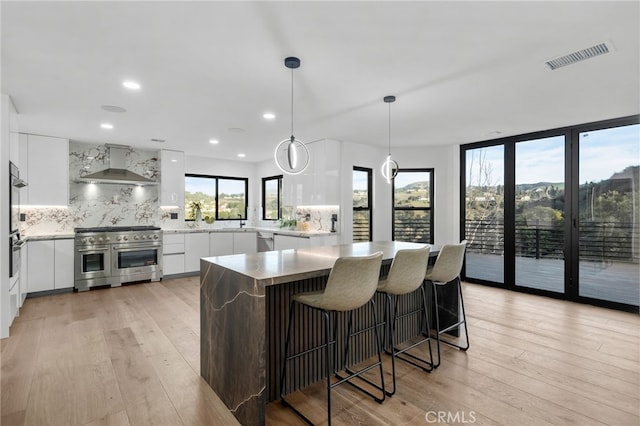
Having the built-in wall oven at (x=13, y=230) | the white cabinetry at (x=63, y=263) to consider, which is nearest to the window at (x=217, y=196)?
the white cabinetry at (x=63, y=263)

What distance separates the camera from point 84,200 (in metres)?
5.82

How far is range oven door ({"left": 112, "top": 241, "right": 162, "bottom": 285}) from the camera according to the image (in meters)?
5.50

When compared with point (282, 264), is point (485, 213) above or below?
above

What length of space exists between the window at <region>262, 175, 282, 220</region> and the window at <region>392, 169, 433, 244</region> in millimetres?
2647

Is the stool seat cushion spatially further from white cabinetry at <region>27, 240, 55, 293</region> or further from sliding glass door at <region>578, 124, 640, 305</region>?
white cabinetry at <region>27, 240, 55, 293</region>

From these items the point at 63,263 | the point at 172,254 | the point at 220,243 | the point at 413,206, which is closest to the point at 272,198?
the point at 220,243

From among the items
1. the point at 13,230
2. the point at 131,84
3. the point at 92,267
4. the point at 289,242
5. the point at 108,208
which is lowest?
the point at 92,267

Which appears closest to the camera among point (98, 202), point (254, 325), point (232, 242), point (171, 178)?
point (254, 325)

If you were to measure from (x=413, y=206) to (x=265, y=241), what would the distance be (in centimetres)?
314

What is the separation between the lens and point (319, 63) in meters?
2.67

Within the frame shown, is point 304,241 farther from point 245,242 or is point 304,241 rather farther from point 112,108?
point 112,108

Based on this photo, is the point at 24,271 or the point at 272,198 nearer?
the point at 24,271

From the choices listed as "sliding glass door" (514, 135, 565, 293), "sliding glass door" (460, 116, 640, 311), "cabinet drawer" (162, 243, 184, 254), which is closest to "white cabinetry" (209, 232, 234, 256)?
"cabinet drawer" (162, 243, 184, 254)

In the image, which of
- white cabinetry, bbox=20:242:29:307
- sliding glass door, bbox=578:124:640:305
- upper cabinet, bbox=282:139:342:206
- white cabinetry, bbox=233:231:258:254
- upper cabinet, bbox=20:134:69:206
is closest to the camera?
sliding glass door, bbox=578:124:640:305
